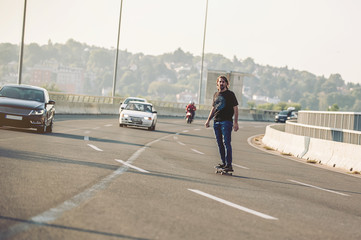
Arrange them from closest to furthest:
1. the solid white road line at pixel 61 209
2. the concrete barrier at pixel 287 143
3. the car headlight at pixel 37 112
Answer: the solid white road line at pixel 61 209, the car headlight at pixel 37 112, the concrete barrier at pixel 287 143

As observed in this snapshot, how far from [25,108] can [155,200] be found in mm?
11522

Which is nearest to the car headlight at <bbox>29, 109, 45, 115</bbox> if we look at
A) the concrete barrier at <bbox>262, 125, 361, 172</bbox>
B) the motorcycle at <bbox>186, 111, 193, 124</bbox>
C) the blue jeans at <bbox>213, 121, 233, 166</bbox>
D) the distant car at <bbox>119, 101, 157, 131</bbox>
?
the blue jeans at <bbox>213, 121, 233, 166</bbox>

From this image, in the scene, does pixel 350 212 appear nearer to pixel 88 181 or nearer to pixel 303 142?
pixel 88 181

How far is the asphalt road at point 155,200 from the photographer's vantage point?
6.02 metres

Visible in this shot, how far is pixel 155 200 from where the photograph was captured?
7891 mm

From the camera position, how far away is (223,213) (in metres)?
7.36

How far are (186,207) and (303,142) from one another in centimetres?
1431

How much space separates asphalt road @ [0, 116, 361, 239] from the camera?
6.02 metres

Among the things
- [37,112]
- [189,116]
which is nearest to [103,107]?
[189,116]

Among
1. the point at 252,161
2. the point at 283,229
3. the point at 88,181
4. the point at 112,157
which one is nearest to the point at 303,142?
the point at 252,161

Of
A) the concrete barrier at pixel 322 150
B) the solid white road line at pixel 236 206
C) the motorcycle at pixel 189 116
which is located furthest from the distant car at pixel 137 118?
the solid white road line at pixel 236 206

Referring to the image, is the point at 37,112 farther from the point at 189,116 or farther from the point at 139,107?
the point at 189,116

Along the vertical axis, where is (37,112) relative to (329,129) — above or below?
below

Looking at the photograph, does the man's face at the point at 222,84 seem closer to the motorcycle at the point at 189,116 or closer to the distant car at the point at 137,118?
the distant car at the point at 137,118
